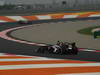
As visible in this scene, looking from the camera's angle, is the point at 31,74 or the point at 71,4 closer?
the point at 31,74

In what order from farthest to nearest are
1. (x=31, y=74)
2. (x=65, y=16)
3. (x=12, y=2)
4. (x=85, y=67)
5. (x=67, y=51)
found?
(x=12, y=2) → (x=65, y=16) → (x=67, y=51) → (x=85, y=67) → (x=31, y=74)

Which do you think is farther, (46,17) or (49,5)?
(49,5)

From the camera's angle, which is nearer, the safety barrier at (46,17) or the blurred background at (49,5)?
the safety barrier at (46,17)

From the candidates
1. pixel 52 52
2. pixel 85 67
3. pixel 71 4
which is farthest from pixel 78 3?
pixel 85 67

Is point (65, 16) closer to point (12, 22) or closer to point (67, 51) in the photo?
point (12, 22)

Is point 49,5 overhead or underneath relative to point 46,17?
overhead

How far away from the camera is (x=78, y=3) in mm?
58156

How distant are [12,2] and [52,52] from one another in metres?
43.3

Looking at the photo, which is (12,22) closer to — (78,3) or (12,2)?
(12,2)

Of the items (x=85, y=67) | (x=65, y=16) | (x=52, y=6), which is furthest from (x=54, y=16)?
(x=85, y=67)

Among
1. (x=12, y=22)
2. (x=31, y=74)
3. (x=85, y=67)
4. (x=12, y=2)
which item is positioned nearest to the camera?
(x=31, y=74)

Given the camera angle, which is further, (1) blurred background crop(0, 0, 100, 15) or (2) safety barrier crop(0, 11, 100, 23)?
(1) blurred background crop(0, 0, 100, 15)

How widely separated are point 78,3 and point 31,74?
163 ft

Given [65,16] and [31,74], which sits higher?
[31,74]
